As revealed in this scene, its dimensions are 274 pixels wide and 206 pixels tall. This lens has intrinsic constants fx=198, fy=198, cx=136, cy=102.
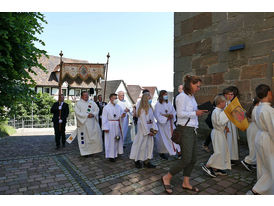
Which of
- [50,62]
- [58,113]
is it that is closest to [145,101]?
[58,113]

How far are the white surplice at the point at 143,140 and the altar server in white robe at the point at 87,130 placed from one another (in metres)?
1.69

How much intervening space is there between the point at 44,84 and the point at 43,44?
23.6 meters

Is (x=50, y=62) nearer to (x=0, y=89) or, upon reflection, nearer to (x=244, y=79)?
(x=0, y=89)

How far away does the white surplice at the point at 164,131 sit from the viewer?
17.1 feet

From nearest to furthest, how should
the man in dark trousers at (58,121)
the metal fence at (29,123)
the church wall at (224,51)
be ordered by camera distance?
the church wall at (224,51)
the man in dark trousers at (58,121)
the metal fence at (29,123)

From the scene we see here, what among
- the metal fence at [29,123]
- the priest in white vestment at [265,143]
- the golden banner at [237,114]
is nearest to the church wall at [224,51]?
the golden banner at [237,114]

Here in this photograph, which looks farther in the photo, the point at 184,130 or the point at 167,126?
Result: the point at 167,126

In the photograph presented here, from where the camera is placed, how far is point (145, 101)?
4375 millimetres

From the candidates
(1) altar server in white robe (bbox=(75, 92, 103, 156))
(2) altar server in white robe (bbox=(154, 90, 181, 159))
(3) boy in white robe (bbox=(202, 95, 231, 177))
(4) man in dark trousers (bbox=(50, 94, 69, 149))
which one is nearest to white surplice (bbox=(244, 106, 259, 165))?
(3) boy in white robe (bbox=(202, 95, 231, 177))

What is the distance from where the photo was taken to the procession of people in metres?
2.92

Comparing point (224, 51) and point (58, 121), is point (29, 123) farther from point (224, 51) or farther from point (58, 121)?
point (224, 51)

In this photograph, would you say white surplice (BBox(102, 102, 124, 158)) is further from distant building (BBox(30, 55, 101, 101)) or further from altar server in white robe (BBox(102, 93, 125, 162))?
distant building (BBox(30, 55, 101, 101))

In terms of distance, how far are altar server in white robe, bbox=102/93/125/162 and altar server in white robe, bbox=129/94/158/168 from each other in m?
0.81

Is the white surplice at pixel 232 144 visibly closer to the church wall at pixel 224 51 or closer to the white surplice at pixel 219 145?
the white surplice at pixel 219 145
